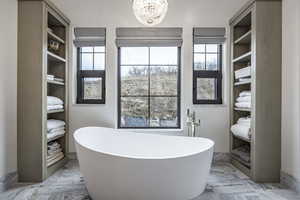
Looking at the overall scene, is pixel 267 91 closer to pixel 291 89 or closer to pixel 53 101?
pixel 291 89

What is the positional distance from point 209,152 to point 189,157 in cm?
29

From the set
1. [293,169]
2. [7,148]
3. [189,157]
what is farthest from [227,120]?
[7,148]

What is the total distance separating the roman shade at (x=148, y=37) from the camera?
3428mm

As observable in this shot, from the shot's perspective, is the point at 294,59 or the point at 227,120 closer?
the point at 294,59

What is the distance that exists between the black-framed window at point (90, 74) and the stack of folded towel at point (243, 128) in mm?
1994

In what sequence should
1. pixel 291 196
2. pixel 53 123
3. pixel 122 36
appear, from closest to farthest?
1. pixel 291 196
2. pixel 53 123
3. pixel 122 36

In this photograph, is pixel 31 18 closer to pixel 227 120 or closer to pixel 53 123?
pixel 53 123

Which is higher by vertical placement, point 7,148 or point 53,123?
point 53,123

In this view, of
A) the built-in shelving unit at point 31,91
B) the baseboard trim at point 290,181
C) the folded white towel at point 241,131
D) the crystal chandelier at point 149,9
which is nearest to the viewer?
the crystal chandelier at point 149,9

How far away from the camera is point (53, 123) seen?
3.00 meters

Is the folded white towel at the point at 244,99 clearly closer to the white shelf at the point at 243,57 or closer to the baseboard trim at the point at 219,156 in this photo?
the white shelf at the point at 243,57

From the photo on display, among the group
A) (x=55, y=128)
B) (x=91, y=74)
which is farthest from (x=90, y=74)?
(x=55, y=128)

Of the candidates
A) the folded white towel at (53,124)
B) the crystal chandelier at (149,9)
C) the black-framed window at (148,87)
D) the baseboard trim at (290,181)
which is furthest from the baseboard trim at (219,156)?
the crystal chandelier at (149,9)

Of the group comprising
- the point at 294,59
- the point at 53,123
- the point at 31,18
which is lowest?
the point at 53,123
